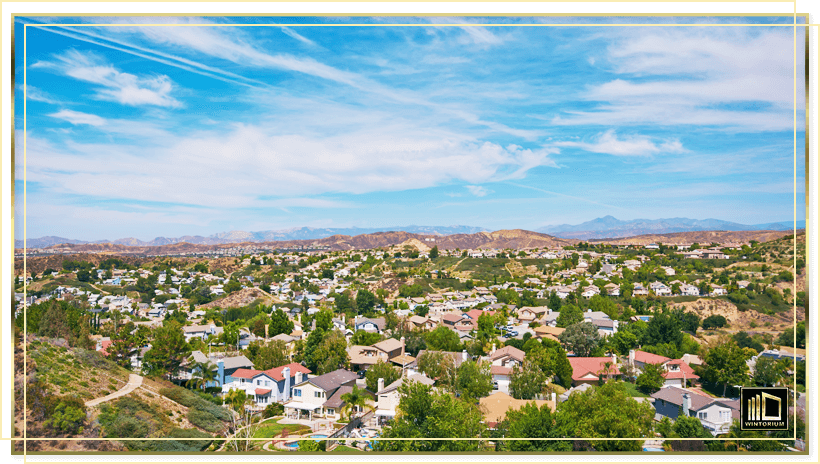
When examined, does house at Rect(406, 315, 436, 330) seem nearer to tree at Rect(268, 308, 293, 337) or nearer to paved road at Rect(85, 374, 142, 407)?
tree at Rect(268, 308, 293, 337)

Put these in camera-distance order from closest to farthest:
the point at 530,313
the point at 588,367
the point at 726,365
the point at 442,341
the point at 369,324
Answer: the point at 726,365 < the point at 588,367 < the point at 442,341 < the point at 369,324 < the point at 530,313

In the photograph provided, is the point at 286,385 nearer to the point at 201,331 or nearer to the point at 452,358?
the point at 452,358

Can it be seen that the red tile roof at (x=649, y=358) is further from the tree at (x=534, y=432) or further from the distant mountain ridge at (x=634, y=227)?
the tree at (x=534, y=432)

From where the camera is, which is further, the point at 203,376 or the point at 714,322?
the point at 714,322

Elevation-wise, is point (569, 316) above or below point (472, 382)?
above

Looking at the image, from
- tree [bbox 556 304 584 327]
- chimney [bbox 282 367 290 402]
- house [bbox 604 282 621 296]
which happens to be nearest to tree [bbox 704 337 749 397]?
tree [bbox 556 304 584 327]

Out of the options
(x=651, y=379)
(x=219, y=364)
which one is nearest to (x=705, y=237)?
(x=651, y=379)

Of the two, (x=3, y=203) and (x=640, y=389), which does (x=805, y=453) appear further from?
(x=3, y=203)
